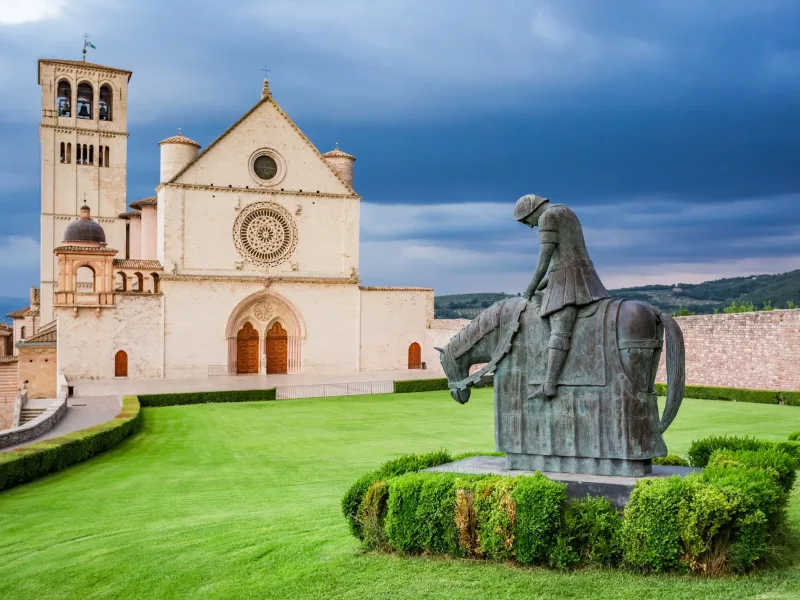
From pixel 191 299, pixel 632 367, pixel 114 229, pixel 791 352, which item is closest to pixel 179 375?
pixel 191 299

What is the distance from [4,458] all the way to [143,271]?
93.2ft

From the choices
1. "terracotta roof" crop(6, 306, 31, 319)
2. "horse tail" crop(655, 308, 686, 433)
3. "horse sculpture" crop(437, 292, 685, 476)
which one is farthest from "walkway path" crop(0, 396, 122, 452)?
"terracotta roof" crop(6, 306, 31, 319)

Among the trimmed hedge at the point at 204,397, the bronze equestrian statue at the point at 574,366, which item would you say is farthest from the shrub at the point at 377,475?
the trimmed hedge at the point at 204,397

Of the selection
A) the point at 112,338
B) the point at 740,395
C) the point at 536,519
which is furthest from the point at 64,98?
the point at 536,519

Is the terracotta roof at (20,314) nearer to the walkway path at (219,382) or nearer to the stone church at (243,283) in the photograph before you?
the stone church at (243,283)

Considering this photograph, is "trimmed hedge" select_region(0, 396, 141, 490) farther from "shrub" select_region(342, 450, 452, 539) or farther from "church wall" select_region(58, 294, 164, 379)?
"church wall" select_region(58, 294, 164, 379)

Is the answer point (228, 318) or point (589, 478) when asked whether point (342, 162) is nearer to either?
point (228, 318)

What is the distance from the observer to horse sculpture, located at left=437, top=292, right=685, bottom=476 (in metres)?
Result: 7.77

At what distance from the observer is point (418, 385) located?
38750 millimetres

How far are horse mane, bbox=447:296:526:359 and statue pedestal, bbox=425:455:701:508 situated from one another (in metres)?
1.21

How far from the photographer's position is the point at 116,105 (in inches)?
2484

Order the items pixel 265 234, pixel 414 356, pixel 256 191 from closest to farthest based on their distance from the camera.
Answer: pixel 256 191, pixel 265 234, pixel 414 356

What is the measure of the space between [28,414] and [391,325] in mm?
20907

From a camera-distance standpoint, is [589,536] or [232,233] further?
[232,233]
